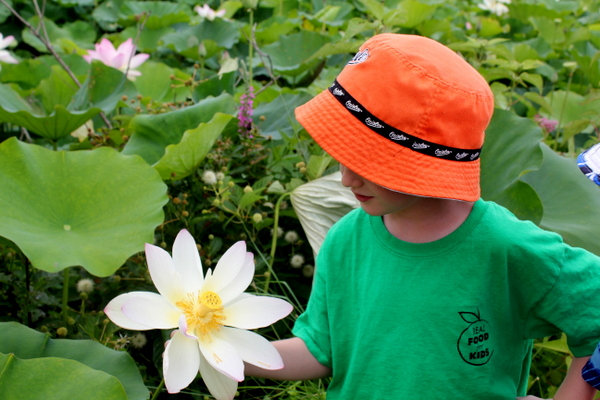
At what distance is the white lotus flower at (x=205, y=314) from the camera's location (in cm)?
76

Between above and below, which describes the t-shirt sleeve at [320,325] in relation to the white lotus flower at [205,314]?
below

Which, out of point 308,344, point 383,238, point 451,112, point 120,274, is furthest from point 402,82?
point 120,274

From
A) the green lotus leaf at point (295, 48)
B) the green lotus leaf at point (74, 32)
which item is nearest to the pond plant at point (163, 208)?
the green lotus leaf at point (295, 48)

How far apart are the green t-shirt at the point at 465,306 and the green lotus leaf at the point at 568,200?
1.55 ft

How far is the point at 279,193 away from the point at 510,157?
1.72 ft

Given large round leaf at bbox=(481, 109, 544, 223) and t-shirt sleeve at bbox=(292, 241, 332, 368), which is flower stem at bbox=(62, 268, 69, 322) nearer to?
t-shirt sleeve at bbox=(292, 241, 332, 368)

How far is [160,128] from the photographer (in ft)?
5.24

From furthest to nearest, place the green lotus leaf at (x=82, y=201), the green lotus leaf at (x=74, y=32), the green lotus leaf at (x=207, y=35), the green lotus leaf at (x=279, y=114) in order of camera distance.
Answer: the green lotus leaf at (x=74, y=32), the green lotus leaf at (x=207, y=35), the green lotus leaf at (x=279, y=114), the green lotus leaf at (x=82, y=201)

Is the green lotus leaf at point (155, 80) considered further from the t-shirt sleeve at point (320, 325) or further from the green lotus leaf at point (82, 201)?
the t-shirt sleeve at point (320, 325)

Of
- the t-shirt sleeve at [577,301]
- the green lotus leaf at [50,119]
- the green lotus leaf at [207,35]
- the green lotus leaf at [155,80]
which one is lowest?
the green lotus leaf at [207,35]

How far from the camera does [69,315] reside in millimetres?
1370

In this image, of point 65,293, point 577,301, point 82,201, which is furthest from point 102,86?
point 577,301

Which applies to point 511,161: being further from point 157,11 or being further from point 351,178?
point 157,11

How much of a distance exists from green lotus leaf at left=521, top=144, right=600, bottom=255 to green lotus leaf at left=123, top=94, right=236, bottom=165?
783mm
